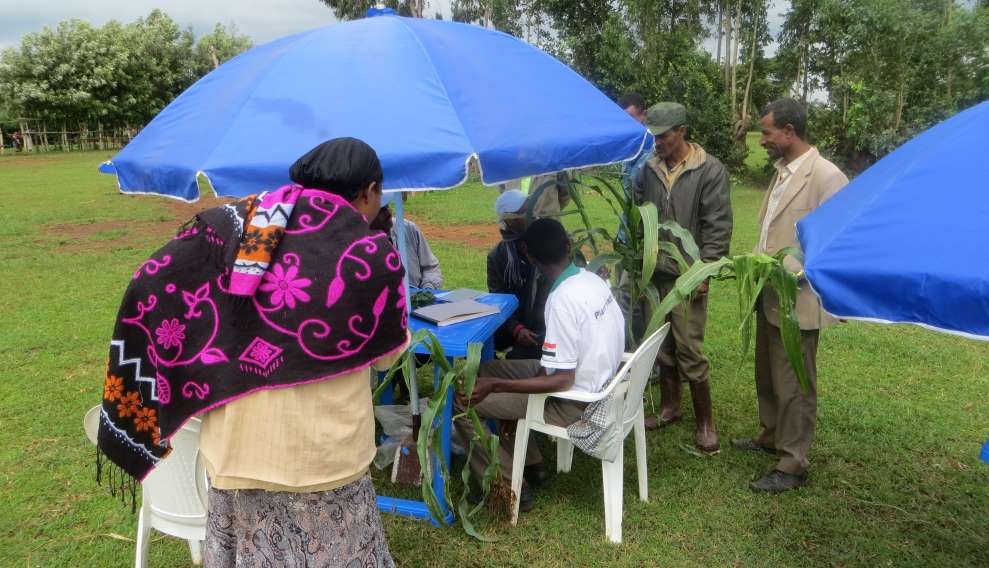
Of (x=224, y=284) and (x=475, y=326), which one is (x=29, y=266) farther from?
(x=224, y=284)

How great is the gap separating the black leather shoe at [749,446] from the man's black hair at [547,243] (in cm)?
164

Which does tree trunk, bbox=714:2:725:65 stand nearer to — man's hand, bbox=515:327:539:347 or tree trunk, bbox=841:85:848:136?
tree trunk, bbox=841:85:848:136

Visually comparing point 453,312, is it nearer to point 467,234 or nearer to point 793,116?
point 793,116

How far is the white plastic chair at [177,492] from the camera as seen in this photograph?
7.43 ft

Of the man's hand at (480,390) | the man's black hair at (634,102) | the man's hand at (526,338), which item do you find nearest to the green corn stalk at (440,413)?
the man's hand at (480,390)

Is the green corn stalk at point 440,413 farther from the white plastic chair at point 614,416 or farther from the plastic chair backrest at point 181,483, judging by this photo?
the plastic chair backrest at point 181,483

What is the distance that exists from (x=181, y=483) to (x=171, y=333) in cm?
92

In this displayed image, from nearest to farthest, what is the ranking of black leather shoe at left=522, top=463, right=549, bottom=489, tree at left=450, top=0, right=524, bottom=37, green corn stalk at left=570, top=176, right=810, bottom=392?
green corn stalk at left=570, top=176, right=810, bottom=392 < black leather shoe at left=522, top=463, right=549, bottom=489 < tree at left=450, top=0, right=524, bottom=37

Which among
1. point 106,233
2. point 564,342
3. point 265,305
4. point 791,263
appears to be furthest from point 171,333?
point 106,233

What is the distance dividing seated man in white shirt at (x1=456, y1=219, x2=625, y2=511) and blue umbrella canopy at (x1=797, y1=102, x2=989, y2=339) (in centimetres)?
115

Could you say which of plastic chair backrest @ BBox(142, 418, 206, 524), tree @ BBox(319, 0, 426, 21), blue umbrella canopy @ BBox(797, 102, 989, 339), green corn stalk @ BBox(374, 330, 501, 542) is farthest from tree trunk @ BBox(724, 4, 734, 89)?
plastic chair backrest @ BBox(142, 418, 206, 524)

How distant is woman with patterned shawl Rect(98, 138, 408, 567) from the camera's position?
61.9 inches

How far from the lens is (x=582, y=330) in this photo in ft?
9.19

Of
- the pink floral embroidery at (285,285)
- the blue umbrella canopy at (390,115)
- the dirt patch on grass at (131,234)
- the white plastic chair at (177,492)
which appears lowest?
the dirt patch on grass at (131,234)
